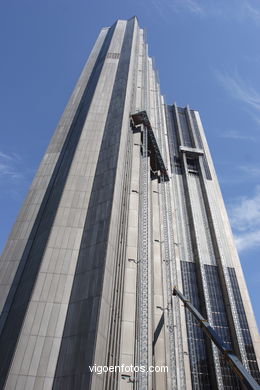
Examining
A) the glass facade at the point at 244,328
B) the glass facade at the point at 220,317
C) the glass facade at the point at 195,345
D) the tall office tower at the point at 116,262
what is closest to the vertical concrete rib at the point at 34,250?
the tall office tower at the point at 116,262

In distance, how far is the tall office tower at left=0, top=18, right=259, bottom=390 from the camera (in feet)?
81.7

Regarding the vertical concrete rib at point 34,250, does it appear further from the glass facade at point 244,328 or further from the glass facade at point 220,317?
the glass facade at point 244,328

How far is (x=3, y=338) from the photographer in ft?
87.2

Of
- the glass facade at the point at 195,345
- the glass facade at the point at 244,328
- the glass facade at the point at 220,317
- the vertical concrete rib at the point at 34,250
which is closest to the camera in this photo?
the vertical concrete rib at the point at 34,250

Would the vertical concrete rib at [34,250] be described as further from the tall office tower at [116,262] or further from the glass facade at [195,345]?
the glass facade at [195,345]

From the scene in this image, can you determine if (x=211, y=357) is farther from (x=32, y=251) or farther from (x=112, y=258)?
(x=32, y=251)

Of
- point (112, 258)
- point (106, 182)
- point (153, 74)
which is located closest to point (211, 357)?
point (112, 258)

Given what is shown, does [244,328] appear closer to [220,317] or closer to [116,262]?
[220,317]

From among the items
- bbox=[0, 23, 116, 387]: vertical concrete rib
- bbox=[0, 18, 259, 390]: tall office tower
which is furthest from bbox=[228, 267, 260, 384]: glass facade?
bbox=[0, 23, 116, 387]: vertical concrete rib

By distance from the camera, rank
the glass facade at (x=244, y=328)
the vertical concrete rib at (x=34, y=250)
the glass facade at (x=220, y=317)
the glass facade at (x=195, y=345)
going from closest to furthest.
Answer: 1. the vertical concrete rib at (x=34, y=250)
2. the glass facade at (x=220, y=317)
3. the glass facade at (x=195, y=345)
4. the glass facade at (x=244, y=328)

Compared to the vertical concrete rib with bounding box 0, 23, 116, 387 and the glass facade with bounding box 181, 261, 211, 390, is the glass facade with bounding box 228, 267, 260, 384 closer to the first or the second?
the glass facade with bounding box 181, 261, 211, 390

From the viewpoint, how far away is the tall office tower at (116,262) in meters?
24.9

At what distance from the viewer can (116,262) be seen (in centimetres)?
3175

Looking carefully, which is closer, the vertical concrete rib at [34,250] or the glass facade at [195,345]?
the vertical concrete rib at [34,250]
